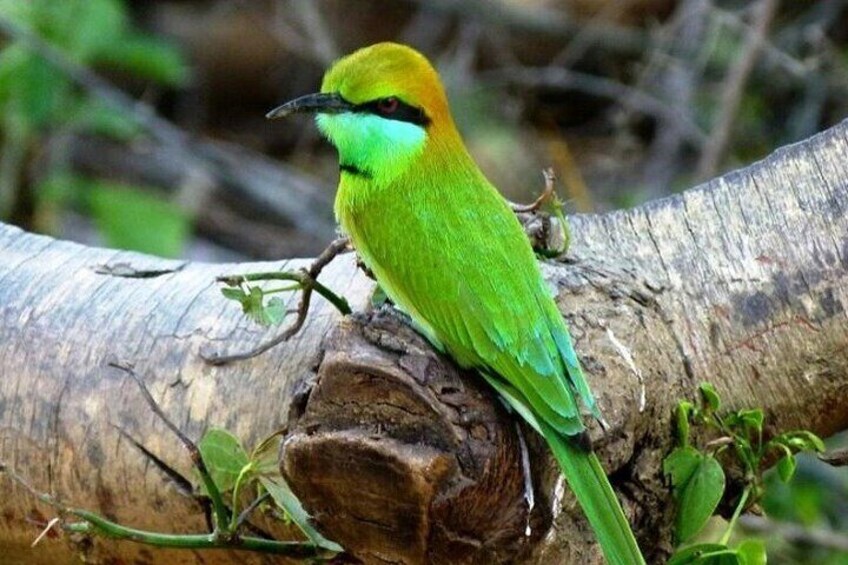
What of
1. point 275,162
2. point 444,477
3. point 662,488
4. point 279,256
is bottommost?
point 662,488

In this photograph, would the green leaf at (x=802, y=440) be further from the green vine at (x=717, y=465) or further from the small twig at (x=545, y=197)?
the small twig at (x=545, y=197)

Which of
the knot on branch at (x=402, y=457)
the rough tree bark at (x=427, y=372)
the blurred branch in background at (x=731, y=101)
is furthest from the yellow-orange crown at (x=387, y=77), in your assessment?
the blurred branch in background at (x=731, y=101)

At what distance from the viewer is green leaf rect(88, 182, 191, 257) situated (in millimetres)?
4344

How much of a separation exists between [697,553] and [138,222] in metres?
2.69

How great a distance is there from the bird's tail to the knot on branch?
58 millimetres

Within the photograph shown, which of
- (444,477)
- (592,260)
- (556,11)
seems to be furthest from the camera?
(556,11)

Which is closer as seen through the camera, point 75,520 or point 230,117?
point 75,520

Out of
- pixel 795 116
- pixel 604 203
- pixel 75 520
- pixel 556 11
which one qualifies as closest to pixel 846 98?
pixel 795 116

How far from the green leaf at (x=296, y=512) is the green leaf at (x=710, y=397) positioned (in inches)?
21.6

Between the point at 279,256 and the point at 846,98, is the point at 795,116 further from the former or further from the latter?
the point at 279,256

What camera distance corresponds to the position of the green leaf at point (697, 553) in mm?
2027

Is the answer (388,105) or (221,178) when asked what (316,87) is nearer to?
(221,178)

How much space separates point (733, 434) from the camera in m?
2.16

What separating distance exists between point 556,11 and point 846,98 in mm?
1111
